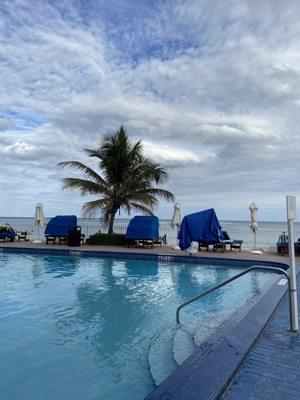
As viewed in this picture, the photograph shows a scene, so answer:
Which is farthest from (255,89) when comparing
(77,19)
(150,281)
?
(150,281)

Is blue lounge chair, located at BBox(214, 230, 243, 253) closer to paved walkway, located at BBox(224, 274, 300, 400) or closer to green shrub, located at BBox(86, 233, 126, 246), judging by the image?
green shrub, located at BBox(86, 233, 126, 246)

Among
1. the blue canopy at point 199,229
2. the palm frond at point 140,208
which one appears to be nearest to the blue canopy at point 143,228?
the palm frond at point 140,208

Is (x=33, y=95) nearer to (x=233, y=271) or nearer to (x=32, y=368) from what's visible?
(x=233, y=271)

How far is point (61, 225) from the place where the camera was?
17312 mm

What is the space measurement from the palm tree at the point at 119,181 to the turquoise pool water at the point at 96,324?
6.54 meters

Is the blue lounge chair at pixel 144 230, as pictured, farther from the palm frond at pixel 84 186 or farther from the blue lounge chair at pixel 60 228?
the blue lounge chair at pixel 60 228

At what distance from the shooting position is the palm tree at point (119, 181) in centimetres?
1783

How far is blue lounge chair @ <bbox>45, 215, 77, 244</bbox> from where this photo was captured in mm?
17203

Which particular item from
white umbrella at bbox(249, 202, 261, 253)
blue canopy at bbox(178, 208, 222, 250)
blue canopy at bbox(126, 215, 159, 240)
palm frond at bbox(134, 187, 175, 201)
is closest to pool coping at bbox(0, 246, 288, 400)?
blue canopy at bbox(178, 208, 222, 250)

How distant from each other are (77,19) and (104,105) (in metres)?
5.16

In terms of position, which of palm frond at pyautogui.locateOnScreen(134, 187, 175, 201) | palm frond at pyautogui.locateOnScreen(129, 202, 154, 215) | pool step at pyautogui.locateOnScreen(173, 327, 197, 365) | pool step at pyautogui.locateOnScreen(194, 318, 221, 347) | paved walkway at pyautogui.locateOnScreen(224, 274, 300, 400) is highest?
palm frond at pyautogui.locateOnScreen(134, 187, 175, 201)

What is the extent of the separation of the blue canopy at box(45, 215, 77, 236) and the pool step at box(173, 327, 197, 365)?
12.4m

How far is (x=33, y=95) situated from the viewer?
45.9ft

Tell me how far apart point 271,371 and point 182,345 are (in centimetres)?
196
